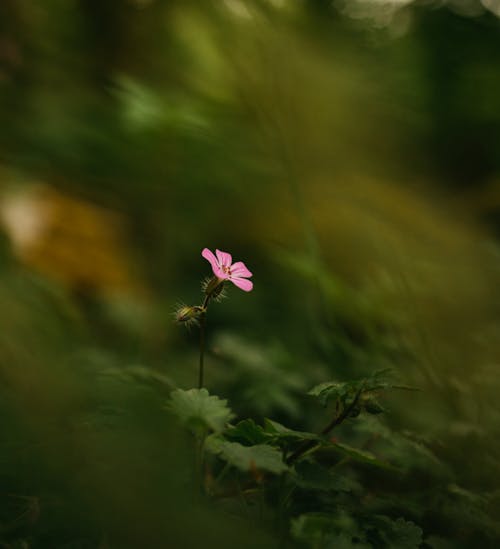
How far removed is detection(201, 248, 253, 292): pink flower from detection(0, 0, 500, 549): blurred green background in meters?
0.18

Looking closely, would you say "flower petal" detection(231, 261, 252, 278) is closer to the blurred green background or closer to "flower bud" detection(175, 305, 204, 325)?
"flower bud" detection(175, 305, 204, 325)

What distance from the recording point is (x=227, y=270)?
0.89 meters

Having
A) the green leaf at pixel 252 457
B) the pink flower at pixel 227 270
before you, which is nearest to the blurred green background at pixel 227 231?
the green leaf at pixel 252 457

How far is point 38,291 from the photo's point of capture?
1.27m

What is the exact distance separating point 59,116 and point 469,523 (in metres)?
2.20

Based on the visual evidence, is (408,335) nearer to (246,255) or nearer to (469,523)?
(469,523)

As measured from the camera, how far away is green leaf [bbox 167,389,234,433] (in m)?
0.59

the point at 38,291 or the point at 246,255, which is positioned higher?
the point at 246,255

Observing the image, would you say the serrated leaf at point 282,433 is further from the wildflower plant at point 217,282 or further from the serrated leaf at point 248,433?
the wildflower plant at point 217,282

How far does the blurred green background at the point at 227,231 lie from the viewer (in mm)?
679

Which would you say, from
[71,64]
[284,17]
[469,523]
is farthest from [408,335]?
[71,64]

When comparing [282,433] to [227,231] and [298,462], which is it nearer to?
[298,462]

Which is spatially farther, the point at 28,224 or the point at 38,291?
the point at 28,224

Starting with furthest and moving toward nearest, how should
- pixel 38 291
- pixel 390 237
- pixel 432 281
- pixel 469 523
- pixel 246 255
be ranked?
pixel 246 255 → pixel 390 237 → pixel 432 281 → pixel 38 291 → pixel 469 523
